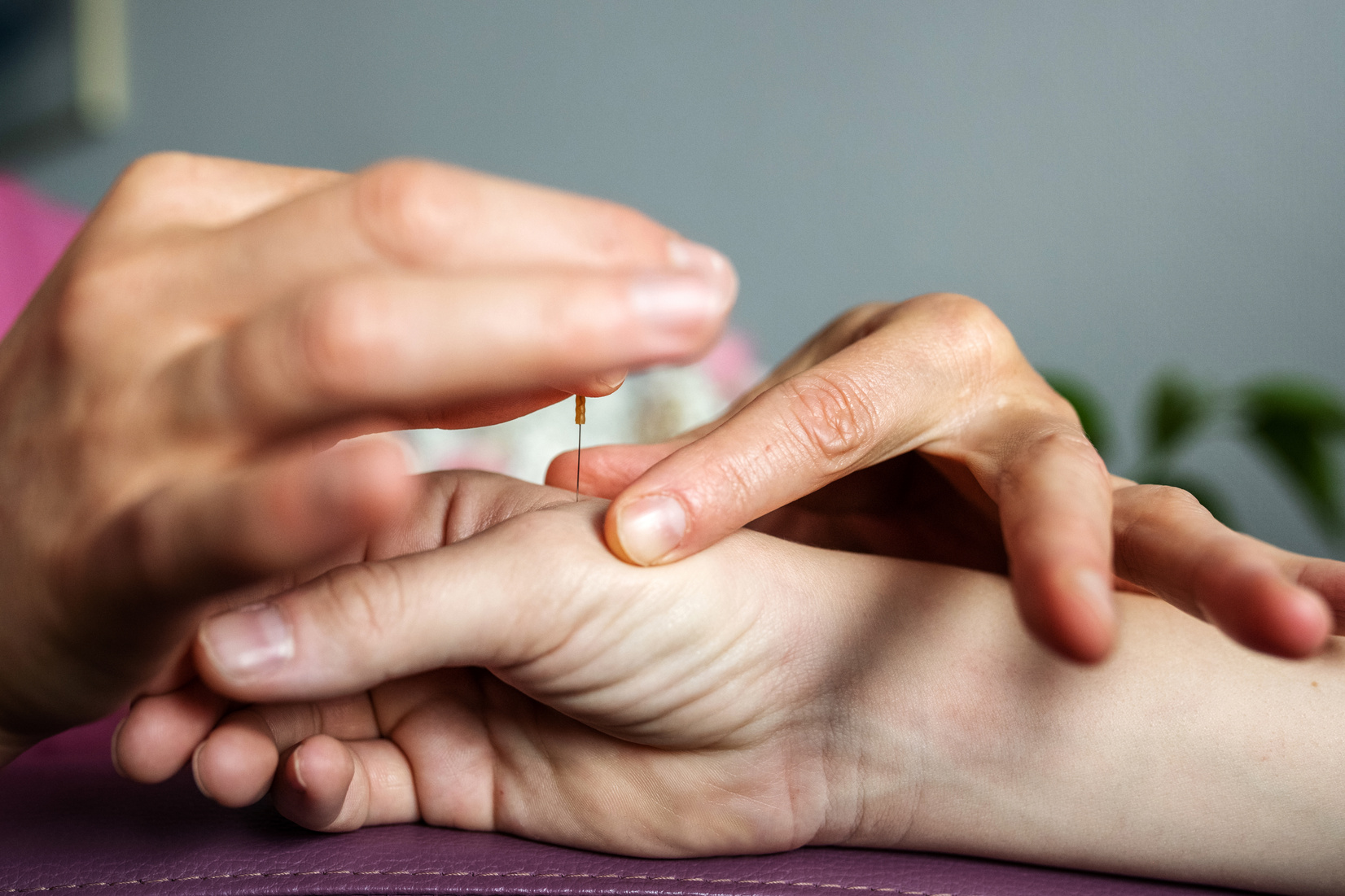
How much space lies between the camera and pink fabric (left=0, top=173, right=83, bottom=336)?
4.52 ft

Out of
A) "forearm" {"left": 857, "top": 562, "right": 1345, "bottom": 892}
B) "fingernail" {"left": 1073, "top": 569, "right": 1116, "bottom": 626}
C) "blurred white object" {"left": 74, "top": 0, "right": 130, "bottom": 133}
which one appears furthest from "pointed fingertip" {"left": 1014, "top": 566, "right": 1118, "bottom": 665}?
"blurred white object" {"left": 74, "top": 0, "right": 130, "bottom": 133}

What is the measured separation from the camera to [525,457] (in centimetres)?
154

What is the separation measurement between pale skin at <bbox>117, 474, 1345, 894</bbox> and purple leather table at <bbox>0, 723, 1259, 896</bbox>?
2 cm

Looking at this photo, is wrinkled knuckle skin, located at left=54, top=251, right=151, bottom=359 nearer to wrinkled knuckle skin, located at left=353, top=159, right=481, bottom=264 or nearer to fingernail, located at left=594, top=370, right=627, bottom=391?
wrinkled knuckle skin, located at left=353, top=159, right=481, bottom=264

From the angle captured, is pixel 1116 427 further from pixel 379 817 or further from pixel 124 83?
pixel 124 83

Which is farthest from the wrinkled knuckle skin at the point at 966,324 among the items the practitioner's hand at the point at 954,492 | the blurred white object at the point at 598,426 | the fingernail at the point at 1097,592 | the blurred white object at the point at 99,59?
the blurred white object at the point at 99,59

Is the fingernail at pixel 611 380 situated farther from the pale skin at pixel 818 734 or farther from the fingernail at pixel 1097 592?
the fingernail at pixel 1097 592

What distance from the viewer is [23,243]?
5.00ft

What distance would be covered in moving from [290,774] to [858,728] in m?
0.38

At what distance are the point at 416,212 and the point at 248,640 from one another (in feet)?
0.75

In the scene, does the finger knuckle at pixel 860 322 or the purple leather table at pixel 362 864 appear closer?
the purple leather table at pixel 362 864

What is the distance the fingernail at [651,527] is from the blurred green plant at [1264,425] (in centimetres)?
94

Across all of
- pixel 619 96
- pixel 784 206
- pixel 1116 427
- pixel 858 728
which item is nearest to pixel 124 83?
pixel 619 96

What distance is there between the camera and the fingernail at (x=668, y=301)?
38cm
